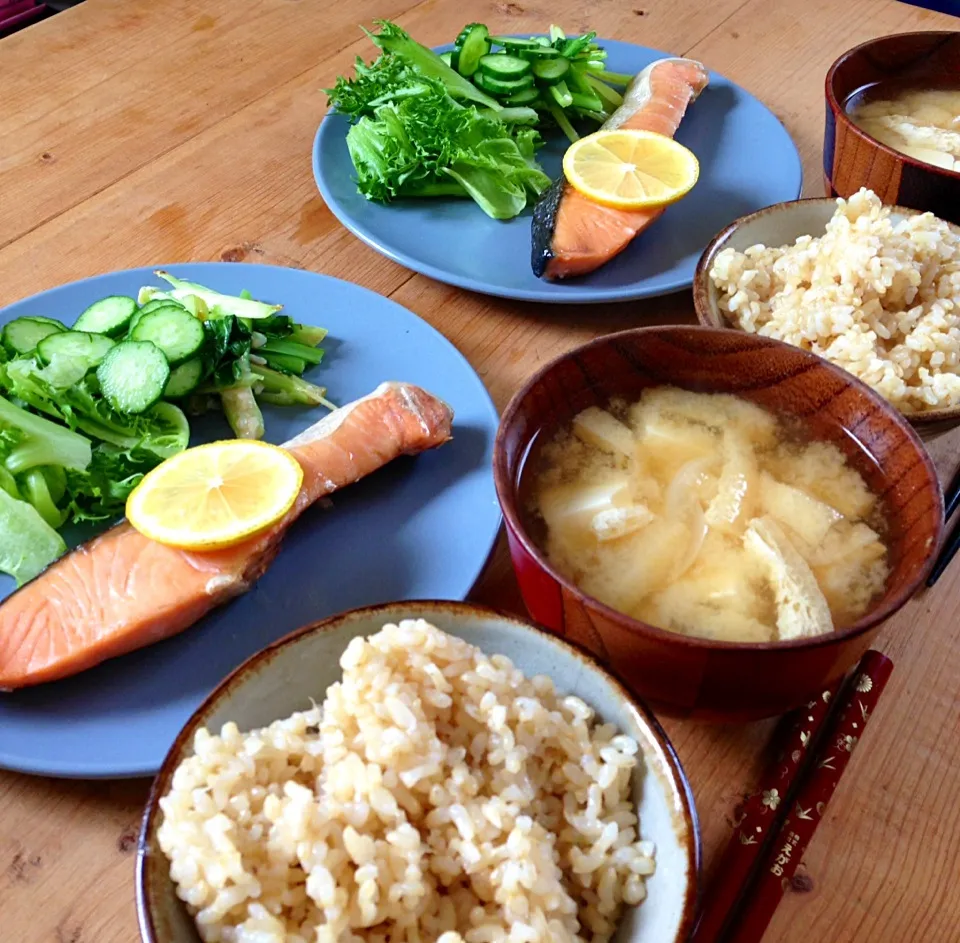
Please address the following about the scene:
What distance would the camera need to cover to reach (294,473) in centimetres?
140

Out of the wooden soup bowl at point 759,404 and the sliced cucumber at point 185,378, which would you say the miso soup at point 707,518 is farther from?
the sliced cucumber at point 185,378

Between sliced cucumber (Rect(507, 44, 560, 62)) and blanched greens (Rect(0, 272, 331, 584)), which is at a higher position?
sliced cucumber (Rect(507, 44, 560, 62))

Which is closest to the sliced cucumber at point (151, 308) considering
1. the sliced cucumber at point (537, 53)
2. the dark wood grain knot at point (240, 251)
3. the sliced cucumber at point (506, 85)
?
the dark wood grain knot at point (240, 251)

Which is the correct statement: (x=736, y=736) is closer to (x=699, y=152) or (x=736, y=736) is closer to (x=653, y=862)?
(x=653, y=862)

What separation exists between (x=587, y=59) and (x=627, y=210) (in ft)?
2.24

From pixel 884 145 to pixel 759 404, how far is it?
2.33ft

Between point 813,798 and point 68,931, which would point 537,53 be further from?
point 68,931

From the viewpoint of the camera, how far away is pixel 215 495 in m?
1.37

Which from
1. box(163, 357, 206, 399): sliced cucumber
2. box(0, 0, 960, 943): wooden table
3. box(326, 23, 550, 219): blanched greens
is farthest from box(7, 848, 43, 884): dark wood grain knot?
box(326, 23, 550, 219): blanched greens

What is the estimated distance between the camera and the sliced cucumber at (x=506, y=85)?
227cm

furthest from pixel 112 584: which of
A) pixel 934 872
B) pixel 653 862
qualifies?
pixel 934 872

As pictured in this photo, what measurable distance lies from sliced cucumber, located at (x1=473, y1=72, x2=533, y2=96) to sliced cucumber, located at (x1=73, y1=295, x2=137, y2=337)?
3.59 feet

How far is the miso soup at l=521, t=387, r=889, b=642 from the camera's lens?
1081 mm

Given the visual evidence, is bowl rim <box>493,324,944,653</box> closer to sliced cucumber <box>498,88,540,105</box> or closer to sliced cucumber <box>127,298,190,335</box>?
sliced cucumber <box>127,298,190,335</box>
